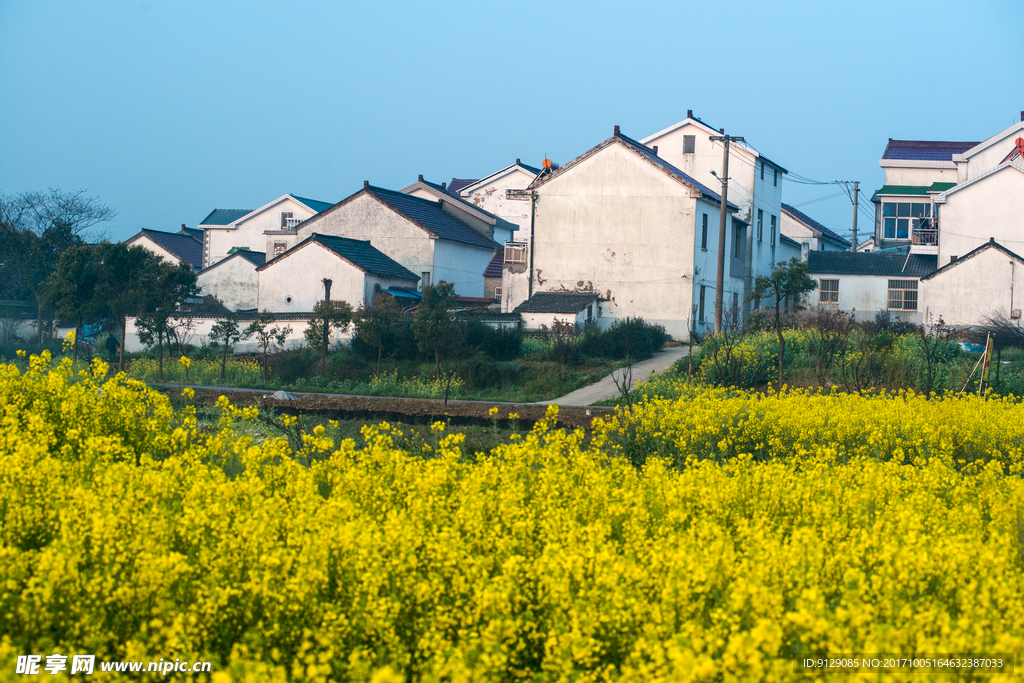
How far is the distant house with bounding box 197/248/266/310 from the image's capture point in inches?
1631

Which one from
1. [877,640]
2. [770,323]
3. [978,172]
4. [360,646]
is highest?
[978,172]

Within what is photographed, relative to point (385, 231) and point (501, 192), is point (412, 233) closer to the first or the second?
point (385, 231)

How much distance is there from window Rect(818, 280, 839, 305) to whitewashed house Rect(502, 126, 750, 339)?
22.3ft

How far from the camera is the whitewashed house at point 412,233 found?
126ft

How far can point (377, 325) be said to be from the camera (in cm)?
2298

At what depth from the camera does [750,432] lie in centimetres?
995

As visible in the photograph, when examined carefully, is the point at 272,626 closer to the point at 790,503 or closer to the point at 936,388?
the point at 790,503

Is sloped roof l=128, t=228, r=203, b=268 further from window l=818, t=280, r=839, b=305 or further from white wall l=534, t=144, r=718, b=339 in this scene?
window l=818, t=280, r=839, b=305

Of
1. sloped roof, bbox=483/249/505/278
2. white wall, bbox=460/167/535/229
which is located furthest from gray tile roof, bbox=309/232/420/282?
white wall, bbox=460/167/535/229

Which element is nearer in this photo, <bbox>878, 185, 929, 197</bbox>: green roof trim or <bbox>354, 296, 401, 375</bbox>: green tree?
<bbox>354, 296, 401, 375</bbox>: green tree

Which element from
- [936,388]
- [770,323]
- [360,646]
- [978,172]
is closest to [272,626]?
[360,646]

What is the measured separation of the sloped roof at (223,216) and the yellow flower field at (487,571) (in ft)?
166

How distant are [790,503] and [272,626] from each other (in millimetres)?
3303

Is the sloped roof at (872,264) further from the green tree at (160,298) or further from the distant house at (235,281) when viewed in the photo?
the distant house at (235,281)
